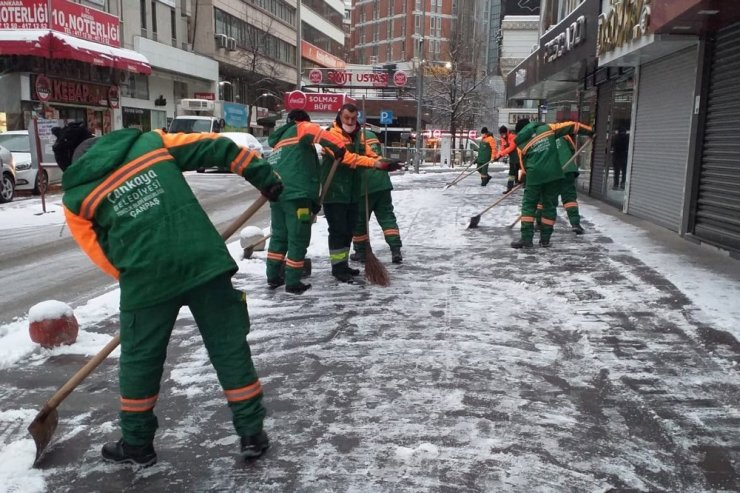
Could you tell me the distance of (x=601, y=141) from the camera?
50.4 ft

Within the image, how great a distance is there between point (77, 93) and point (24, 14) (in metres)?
4.63

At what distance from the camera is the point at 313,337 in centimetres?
509

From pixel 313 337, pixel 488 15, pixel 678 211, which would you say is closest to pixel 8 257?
pixel 313 337

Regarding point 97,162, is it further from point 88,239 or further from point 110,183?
point 88,239

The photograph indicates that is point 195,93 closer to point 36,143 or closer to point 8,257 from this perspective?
point 36,143

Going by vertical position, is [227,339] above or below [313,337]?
above

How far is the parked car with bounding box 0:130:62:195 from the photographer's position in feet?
49.3

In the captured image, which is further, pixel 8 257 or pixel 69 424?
pixel 8 257

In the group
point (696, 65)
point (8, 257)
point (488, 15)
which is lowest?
point (8, 257)

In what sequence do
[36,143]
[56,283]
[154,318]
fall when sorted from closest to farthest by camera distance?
[154,318] < [56,283] < [36,143]

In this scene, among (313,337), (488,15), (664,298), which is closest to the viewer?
(313,337)

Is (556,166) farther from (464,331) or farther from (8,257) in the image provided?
(8,257)

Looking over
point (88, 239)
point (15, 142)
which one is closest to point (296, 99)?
point (15, 142)

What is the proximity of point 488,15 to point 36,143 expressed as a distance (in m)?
80.1
